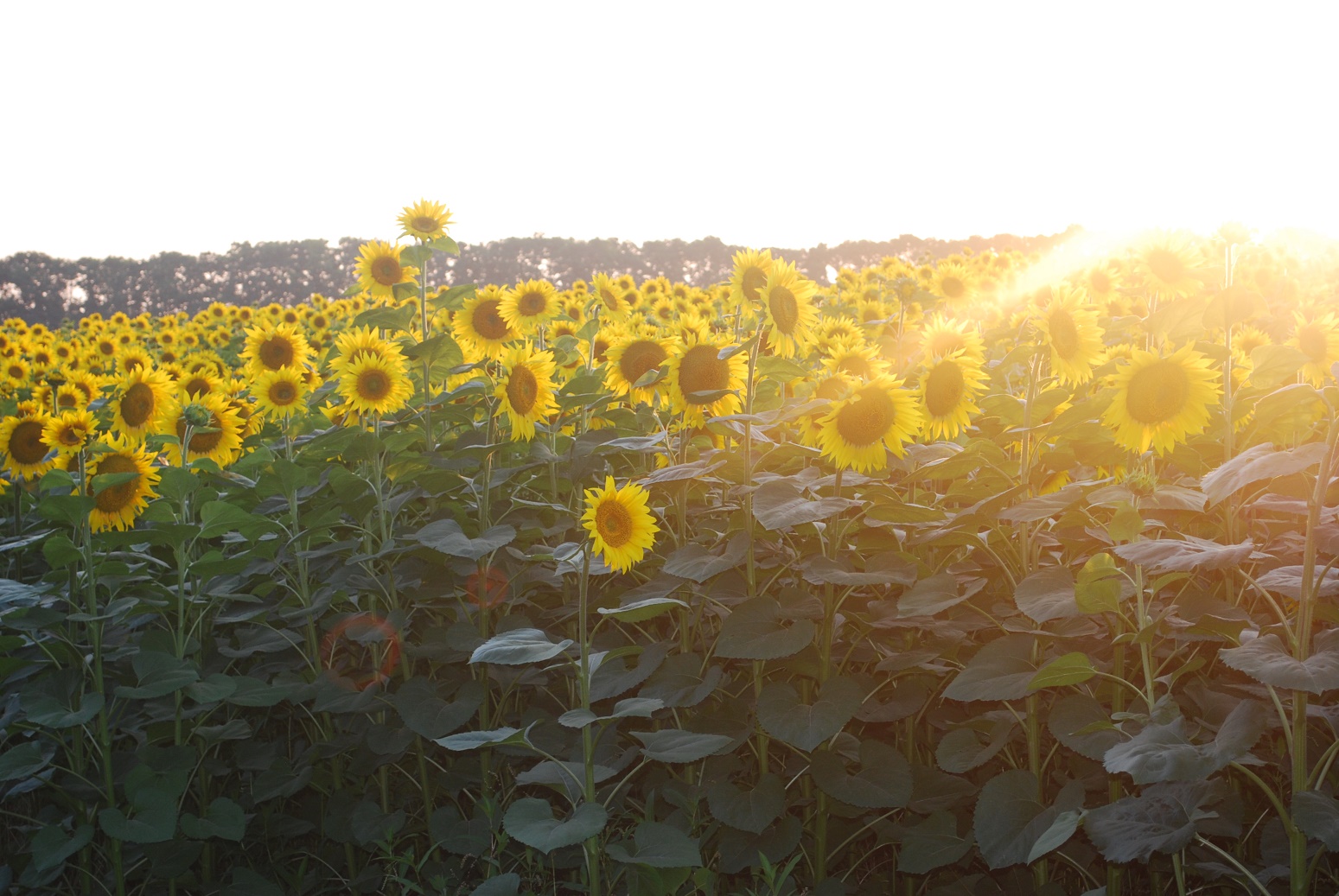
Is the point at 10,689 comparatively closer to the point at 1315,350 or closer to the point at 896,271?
the point at 1315,350

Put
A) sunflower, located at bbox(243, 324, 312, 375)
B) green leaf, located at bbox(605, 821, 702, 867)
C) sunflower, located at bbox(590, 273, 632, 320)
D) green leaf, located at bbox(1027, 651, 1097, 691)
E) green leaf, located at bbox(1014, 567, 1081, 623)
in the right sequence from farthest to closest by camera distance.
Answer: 1. sunflower, located at bbox(590, 273, 632, 320)
2. sunflower, located at bbox(243, 324, 312, 375)
3. green leaf, located at bbox(605, 821, 702, 867)
4. green leaf, located at bbox(1014, 567, 1081, 623)
5. green leaf, located at bbox(1027, 651, 1097, 691)

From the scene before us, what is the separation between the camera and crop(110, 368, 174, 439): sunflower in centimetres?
465

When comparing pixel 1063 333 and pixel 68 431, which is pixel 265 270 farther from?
pixel 1063 333

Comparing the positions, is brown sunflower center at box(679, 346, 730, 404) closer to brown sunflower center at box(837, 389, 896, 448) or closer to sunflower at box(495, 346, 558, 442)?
brown sunflower center at box(837, 389, 896, 448)

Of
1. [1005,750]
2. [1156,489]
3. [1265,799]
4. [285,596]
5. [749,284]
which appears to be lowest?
[1265,799]

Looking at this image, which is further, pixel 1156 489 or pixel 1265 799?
pixel 1265 799

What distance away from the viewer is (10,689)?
155 inches

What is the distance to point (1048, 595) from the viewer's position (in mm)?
2393

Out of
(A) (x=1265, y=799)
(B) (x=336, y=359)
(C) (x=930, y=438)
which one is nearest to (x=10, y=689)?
(B) (x=336, y=359)

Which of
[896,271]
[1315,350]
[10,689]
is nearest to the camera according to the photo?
[1315,350]

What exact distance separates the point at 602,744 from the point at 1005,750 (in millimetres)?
1264

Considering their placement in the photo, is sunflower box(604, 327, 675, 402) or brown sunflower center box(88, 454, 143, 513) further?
brown sunflower center box(88, 454, 143, 513)

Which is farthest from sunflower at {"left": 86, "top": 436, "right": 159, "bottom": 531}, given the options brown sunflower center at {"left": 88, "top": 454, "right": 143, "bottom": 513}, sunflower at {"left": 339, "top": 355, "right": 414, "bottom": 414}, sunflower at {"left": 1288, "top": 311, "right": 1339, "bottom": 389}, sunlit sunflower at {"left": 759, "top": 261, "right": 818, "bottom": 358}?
sunflower at {"left": 1288, "top": 311, "right": 1339, "bottom": 389}

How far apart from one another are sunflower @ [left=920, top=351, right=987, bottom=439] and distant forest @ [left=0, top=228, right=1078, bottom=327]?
2138 centimetres
